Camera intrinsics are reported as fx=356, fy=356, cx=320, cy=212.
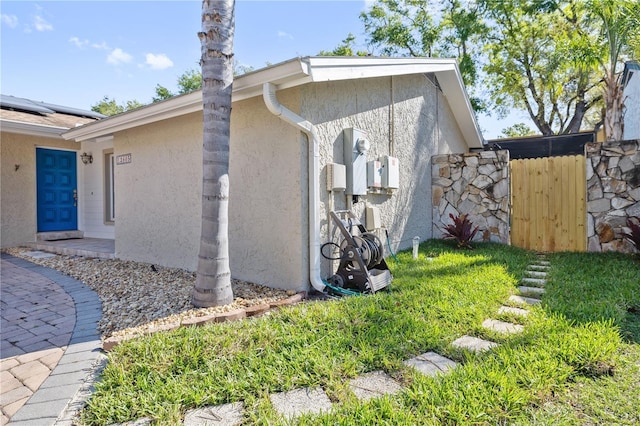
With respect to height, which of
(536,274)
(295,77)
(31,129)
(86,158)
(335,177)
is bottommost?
(536,274)

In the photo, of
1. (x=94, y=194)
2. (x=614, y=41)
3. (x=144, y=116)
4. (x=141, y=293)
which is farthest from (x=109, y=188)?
(x=614, y=41)

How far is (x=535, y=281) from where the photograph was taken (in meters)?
4.99

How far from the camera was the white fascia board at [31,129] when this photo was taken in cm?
803

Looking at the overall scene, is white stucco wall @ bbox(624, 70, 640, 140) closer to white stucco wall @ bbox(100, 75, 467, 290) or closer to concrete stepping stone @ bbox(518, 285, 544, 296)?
white stucco wall @ bbox(100, 75, 467, 290)

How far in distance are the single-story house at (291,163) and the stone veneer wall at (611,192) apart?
3174mm

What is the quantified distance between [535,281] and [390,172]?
2795mm

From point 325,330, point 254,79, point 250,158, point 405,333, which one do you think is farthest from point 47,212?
point 405,333

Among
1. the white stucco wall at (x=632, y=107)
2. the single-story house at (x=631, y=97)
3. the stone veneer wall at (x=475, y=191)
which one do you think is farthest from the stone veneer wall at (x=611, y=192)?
the white stucco wall at (x=632, y=107)

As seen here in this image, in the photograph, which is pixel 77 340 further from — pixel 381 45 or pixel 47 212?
pixel 381 45

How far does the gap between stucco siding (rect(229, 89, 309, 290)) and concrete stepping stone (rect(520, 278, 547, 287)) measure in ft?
10.1

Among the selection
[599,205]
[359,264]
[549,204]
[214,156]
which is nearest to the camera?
[214,156]

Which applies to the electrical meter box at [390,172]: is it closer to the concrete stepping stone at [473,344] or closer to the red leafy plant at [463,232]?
the red leafy plant at [463,232]

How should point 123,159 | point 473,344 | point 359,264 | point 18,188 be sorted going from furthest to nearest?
point 18,188 → point 123,159 → point 359,264 → point 473,344

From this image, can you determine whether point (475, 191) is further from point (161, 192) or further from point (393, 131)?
point (161, 192)
